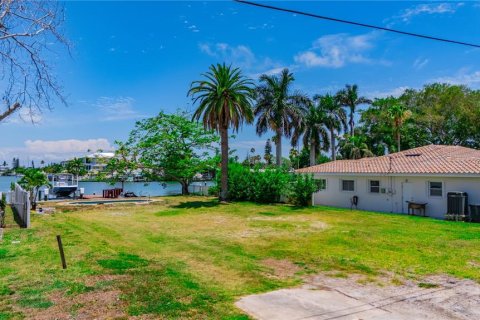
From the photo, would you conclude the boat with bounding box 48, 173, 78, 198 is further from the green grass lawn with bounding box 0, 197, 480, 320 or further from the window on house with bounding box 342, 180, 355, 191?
the window on house with bounding box 342, 180, 355, 191

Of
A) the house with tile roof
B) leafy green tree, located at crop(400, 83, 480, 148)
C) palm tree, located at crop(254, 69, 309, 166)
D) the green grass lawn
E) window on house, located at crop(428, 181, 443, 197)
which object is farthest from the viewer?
leafy green tree, located at crop(400, 83, 480, 148)

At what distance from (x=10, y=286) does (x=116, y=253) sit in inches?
133

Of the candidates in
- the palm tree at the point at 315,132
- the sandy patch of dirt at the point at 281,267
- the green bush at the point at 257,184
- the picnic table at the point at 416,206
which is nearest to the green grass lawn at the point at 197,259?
the sandy patch of dirt at the point at 281,267

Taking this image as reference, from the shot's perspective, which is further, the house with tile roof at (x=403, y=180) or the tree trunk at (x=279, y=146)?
the tree trunk at (x=279, y=146)

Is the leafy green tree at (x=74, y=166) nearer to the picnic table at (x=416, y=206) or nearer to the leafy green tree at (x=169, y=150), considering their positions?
the leafy green tree at (x=169, y=150)

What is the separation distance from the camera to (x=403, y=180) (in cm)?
2220

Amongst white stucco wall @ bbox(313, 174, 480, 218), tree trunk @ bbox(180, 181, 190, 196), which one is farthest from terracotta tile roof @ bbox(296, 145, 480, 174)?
tree trunk @ bbox(180, 181, 190, 196)

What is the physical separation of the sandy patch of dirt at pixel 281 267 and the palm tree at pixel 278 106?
86.4 feet

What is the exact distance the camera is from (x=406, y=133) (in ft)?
162

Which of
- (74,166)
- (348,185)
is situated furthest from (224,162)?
(74,166)

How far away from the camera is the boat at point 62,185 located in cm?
3756

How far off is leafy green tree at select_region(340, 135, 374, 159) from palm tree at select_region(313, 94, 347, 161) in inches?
113

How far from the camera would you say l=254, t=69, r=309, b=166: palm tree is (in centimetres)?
3538

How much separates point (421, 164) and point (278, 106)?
51.5ft
